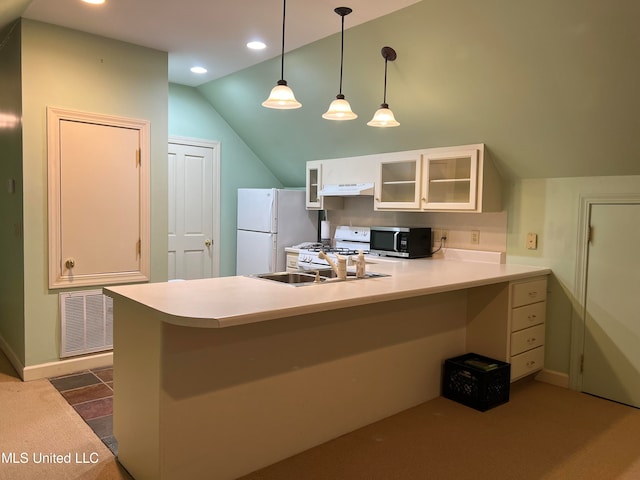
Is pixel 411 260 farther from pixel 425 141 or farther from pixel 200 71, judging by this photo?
pixel 200 71

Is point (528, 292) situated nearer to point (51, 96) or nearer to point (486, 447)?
point (486, 447)

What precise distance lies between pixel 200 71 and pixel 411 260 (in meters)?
2.66

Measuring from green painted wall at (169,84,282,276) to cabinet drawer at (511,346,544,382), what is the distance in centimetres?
336

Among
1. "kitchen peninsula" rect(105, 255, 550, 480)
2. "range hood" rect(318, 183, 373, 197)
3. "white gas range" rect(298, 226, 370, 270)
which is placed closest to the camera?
"kitchen peninsula" rect(105, 255, 550, 480)

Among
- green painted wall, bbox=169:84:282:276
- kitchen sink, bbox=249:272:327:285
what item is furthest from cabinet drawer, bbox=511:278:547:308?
green painted wall, bbox=169:84:282:276

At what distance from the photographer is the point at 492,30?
297 cm

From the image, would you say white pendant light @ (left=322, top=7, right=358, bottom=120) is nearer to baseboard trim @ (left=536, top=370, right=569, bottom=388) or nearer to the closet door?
the closet door

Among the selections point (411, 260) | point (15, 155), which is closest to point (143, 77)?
point (15, 155)

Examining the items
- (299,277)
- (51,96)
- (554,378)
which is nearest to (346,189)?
(299,277)

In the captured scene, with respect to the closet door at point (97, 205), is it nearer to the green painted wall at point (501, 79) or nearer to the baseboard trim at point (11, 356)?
the baseboard trim at point (11, 356)

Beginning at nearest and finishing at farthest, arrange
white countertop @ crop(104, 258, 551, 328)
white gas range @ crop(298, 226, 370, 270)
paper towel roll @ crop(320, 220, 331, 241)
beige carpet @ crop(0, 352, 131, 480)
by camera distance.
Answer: white countertop @ crop(104, 258, 551, 328) < beige carpet @ crop(0, 352, 131, 480) < white gas range @ crop(298, 226, 370, 270) < paper towel roll @ crop(320, 220, 331, 241)

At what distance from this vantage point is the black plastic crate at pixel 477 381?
3.22 meters

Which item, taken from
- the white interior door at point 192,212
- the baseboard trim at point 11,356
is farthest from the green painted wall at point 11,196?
the white interior door at point 192,212

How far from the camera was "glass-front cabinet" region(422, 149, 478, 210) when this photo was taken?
12.4 feet
